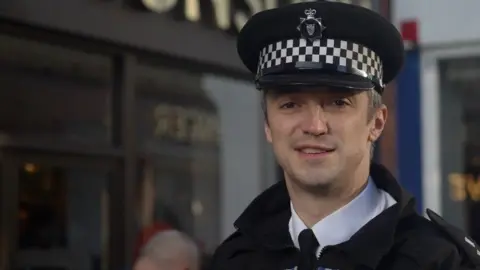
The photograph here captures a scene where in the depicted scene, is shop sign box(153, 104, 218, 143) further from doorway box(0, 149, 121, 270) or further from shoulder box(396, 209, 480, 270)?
shoulder box(396, 209, 480, 270)

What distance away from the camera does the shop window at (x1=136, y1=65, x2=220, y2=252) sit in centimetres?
486

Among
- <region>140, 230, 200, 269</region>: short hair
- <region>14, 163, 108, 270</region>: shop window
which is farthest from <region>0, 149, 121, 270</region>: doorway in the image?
<region>140, 230, 200, 269</region>: short hair

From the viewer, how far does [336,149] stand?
1.85 meters

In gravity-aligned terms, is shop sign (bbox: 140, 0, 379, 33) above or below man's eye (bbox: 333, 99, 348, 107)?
above

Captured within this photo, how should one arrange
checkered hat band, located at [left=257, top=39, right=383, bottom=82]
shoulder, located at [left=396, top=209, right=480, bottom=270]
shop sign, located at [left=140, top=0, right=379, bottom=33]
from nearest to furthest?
shoulder, located at [left=396, top=209, right=480, bottom=270] → checkered hat band, located at [left=257, top=39, right=383, bottom=82] → shop sign, located at [left=140, top=0, right=379, bottom=33]

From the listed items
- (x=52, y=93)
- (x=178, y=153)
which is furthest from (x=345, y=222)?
(x=178, y=153)

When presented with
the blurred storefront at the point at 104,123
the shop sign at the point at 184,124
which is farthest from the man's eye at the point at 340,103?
the shop sign at the point at 184,124

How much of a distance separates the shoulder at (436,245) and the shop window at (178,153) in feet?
9.59

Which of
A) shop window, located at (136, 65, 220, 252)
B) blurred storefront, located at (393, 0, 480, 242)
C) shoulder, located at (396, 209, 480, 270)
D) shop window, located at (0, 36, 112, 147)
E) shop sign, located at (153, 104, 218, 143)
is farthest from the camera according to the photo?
blurred storefront, located at (393, 0, 480, 242)

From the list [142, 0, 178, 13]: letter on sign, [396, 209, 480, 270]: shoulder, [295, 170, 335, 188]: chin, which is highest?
[142, 0, 178, 13]: letter on sign

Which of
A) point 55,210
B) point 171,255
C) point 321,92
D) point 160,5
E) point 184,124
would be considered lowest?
point 171,255

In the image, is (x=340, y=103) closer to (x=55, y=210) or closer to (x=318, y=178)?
(x=318, y=178)

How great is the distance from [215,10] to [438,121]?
1758mm

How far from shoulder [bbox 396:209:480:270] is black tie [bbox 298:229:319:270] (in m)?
0.17
